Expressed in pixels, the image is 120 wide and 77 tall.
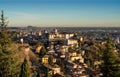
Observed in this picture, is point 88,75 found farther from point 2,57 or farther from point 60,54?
point 2,57

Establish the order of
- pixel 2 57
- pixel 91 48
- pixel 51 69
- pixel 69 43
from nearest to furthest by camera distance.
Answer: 1. pixel 2 57
2. pixel 51 69
3. pixel 91 48
4. pixel 69 43

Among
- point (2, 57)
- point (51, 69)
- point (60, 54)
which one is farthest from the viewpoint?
point (60, 54)

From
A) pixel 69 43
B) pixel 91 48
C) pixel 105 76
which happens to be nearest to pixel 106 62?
pixel 105 76
